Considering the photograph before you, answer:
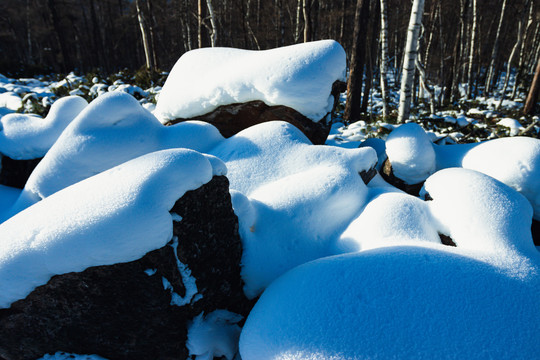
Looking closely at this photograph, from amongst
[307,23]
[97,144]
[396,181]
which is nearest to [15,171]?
[97,144]

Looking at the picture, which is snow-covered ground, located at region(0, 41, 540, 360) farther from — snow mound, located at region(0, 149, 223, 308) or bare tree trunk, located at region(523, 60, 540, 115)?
bare tree trunk, located at region(523, 60, 540, 115)

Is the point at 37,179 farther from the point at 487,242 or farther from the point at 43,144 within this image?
the point at 487,242

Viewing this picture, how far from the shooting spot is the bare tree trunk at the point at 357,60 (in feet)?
22.0

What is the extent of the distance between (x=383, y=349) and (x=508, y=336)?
570 millimetres

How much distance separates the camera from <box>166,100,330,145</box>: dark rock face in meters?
3.59

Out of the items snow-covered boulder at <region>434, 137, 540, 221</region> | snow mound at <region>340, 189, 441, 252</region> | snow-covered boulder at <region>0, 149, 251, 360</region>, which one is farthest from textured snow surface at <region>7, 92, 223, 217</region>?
snow-covered boulder at <region>434, 137, 540, 221</region>

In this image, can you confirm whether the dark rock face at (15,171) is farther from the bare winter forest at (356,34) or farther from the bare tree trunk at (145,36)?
the bare tree trunk at (145,36)

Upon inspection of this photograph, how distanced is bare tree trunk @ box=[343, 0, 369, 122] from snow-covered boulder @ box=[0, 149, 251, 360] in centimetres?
638

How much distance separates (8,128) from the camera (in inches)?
137

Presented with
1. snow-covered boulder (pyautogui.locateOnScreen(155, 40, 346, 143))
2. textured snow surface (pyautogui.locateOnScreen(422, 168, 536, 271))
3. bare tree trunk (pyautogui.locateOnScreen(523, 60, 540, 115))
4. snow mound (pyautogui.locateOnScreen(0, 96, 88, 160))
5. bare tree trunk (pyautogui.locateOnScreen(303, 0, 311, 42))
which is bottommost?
bare tree trunk (pyautogui.locateOnScreen(523, 60, 540, 115))

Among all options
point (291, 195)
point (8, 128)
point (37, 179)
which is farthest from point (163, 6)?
point (291, 195)

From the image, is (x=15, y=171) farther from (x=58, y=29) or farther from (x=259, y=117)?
(x=58, y=29)

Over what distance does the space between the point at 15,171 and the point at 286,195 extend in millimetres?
3298

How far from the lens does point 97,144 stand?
9.12 feet
